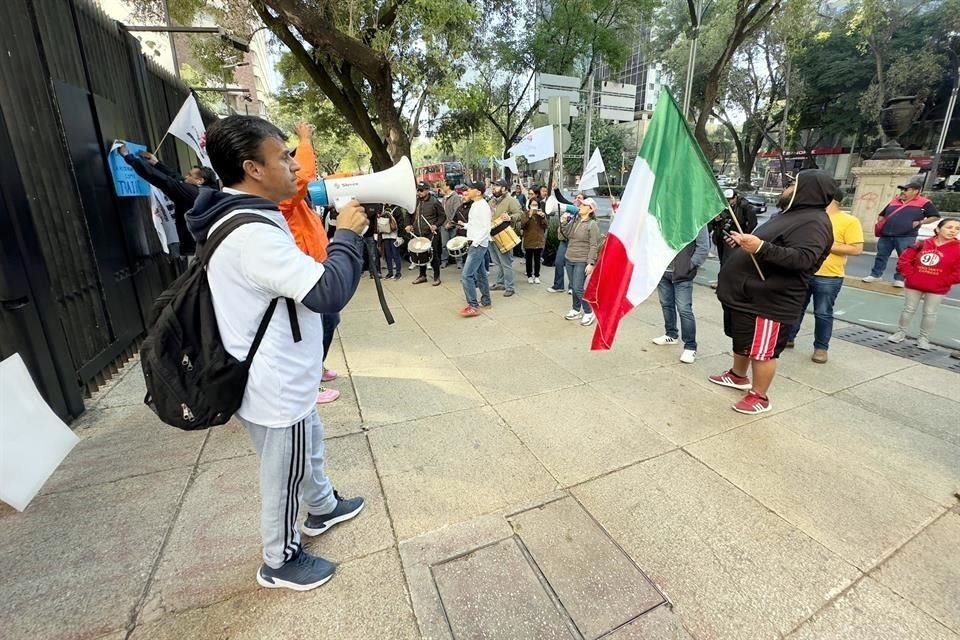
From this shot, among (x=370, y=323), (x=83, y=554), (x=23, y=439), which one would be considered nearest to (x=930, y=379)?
(x=370, y=323)

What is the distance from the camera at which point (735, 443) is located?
3.07 m

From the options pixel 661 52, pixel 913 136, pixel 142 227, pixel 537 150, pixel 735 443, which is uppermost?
pixel 661 52

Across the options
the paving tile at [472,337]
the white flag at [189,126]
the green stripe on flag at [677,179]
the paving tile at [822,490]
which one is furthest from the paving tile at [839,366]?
the white flag at [189,126]

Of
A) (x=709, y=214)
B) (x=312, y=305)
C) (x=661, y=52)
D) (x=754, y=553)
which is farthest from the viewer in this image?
(x=661, y=52)

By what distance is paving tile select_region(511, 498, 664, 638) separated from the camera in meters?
1.85

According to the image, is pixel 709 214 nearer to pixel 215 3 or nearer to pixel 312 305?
pixel 312 305

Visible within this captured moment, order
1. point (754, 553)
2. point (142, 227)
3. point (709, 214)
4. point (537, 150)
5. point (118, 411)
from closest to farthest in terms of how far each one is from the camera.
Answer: point (754, 553), point (709, 214), point (118, 411), point (142, 227), point (537, 150)

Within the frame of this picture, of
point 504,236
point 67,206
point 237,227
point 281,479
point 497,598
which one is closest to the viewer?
point 237,227

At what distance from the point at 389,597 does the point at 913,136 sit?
4099cm

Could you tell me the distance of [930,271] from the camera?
4.66 meters

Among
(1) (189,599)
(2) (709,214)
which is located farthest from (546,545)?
(2) (709,214)

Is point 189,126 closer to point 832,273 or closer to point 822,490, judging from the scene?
point 822,490

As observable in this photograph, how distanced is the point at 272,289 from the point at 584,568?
1.79 metres

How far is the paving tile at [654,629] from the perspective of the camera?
1756mm
